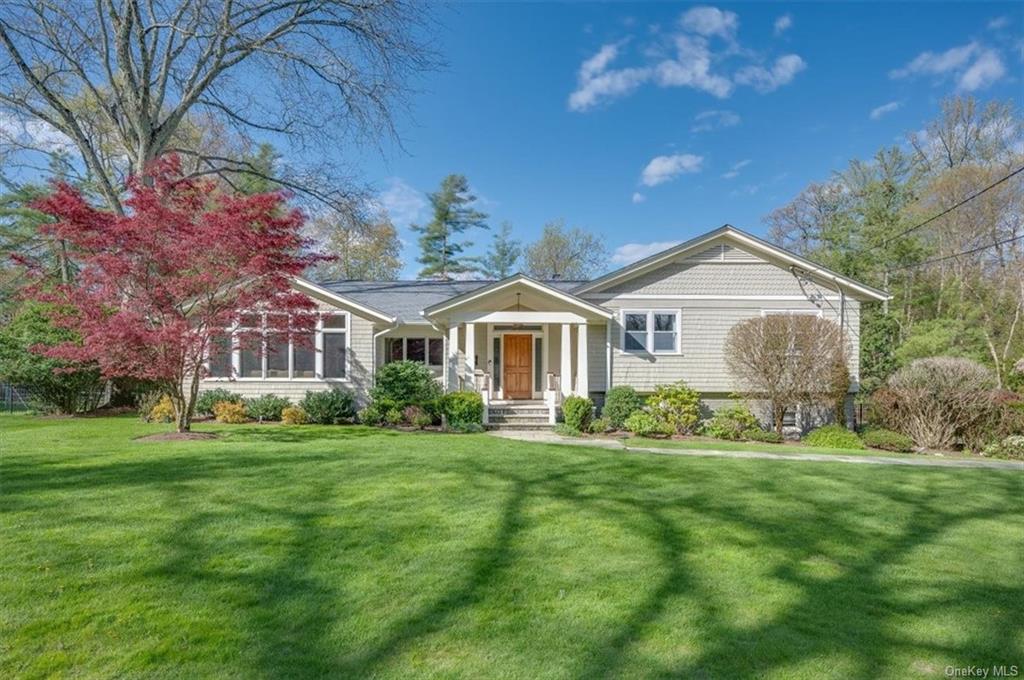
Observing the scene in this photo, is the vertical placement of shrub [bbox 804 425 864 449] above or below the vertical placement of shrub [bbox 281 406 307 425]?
below

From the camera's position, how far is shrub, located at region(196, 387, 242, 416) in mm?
13352

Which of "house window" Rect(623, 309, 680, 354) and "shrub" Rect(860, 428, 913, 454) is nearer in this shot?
"shrub" Rect(860, 428, 913, 454)

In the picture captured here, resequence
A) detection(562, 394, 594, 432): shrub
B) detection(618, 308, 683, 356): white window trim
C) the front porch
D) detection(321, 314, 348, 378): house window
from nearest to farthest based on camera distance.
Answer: detection(562, 394, 594, 432): shrub < the front porch < detection(321, 314, 348, 378): house window < detection(618, 308, 683, 356): white window trim

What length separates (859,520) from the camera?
4770 millimetres

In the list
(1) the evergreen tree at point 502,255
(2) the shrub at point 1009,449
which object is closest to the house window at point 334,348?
(2) the shrub at point 1009,449

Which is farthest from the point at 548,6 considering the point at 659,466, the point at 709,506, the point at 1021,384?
the point at 1021,384

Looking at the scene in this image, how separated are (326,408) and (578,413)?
657 cm

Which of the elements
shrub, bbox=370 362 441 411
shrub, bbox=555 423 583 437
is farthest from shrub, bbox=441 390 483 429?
shrub, bbox=555 423 583 437

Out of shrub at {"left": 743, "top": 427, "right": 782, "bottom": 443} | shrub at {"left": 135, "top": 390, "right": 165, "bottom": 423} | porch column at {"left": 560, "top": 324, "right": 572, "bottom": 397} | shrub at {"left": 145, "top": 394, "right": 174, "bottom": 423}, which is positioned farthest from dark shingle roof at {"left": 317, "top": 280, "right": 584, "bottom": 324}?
shrub at {"left": 743, "top": 427, "right": 782, "bottom": 443}

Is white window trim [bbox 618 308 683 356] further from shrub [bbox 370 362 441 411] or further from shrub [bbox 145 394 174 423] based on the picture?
shrub [bbox 145 394 174 423]

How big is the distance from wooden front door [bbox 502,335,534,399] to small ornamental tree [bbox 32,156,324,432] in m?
7.00

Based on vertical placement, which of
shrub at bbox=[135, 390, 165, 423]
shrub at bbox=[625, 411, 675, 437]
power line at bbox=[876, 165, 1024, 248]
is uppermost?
power line at bbox=[876, 165, 1024, 248]

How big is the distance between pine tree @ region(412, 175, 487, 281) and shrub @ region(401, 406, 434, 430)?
21163mm

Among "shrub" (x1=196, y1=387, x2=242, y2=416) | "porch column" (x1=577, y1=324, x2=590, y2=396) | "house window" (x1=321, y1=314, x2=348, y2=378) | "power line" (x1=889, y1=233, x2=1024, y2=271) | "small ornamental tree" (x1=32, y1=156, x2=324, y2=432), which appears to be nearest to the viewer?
"small ornamental tree" (x1=32, y1=156, x2=324, y2=432)
